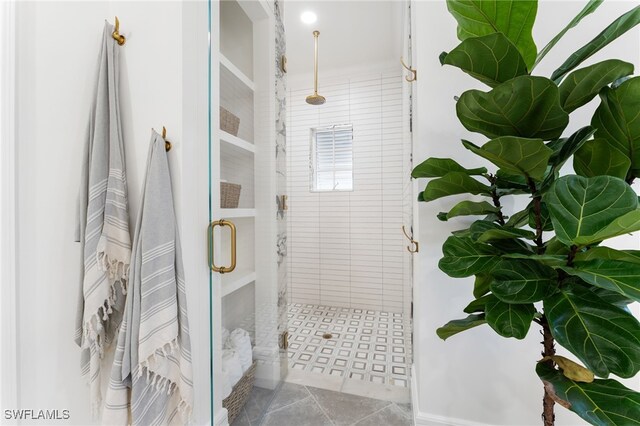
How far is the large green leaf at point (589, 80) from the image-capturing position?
44 cm

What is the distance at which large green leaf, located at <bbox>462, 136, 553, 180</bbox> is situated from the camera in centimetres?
45

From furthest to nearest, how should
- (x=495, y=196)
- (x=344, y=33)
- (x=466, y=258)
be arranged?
(x=344, y=33)
(x=495, y=196)
(x=466, y=258)

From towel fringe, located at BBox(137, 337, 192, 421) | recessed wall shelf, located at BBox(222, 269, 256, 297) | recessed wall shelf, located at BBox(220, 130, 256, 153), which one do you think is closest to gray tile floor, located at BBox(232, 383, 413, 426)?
towel fringe, located at BBox(137, 337, 192, 421)

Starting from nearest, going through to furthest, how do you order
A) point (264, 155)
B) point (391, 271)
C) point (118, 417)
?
point (118, 417) → point (264, 155) → point (391, 271)

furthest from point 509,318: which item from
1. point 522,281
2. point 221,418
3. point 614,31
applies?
point 221,418

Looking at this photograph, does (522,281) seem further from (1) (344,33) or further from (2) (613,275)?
(1) (344,33)

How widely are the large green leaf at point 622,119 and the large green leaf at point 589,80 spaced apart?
0.07 feet

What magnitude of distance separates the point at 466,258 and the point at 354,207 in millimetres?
2555

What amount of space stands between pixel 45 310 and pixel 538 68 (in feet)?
6.66

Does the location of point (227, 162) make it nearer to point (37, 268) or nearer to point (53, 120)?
point (53, 120)

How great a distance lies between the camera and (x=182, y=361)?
92 cm

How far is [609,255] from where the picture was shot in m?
0.42

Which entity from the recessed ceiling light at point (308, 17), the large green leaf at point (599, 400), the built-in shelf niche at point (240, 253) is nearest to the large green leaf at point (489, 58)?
the large green leaf at point (599, 400)

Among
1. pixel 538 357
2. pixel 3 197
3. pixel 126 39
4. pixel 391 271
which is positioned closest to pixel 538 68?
pixel 538 357
